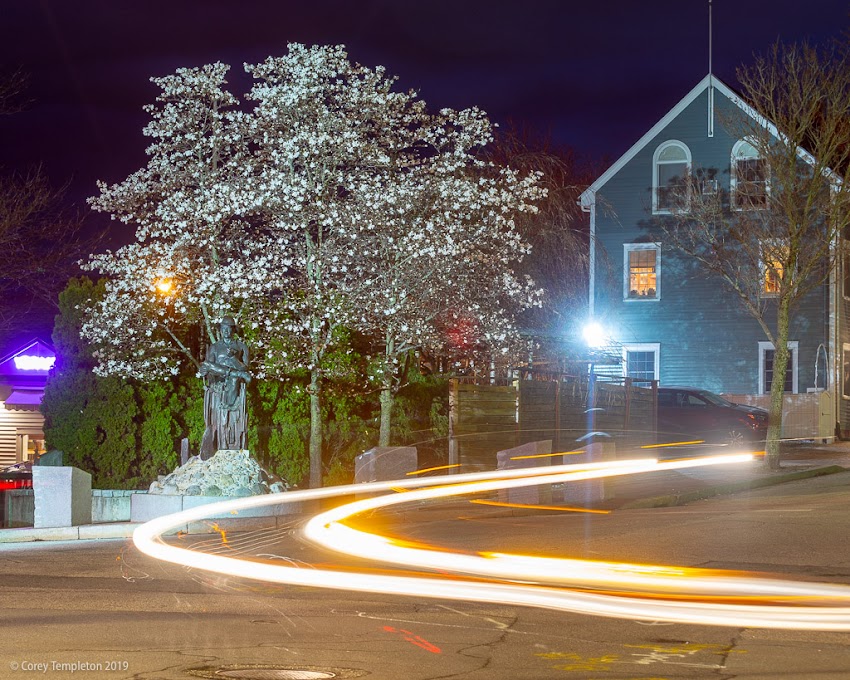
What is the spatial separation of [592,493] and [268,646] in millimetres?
12868

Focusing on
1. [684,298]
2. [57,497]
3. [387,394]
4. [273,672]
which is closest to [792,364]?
[684,298]

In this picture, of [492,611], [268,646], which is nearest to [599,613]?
[492,611]

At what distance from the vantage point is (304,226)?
25.0m

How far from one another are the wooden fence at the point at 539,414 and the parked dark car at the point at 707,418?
6.03 ft

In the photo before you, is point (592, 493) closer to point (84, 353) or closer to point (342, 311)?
point (342, 311)

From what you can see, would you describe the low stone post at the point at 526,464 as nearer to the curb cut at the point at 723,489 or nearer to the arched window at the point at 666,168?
the curb cut at the point at 723,489

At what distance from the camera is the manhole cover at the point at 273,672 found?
22.3 ft

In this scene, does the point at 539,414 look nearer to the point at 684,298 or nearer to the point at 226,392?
the point at 226,392

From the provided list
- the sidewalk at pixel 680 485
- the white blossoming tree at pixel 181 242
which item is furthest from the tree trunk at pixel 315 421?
the sidewalk at pixel 680 485

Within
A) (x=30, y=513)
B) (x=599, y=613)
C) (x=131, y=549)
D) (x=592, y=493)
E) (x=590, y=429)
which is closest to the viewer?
(x=599, y=613)

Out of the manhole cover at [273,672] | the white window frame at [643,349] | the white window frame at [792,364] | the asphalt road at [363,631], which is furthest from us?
the white window frame at [643,349]

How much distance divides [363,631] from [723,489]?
14801 mm

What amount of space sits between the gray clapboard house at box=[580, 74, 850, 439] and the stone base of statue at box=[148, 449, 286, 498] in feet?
63.1

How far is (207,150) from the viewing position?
26.4m
